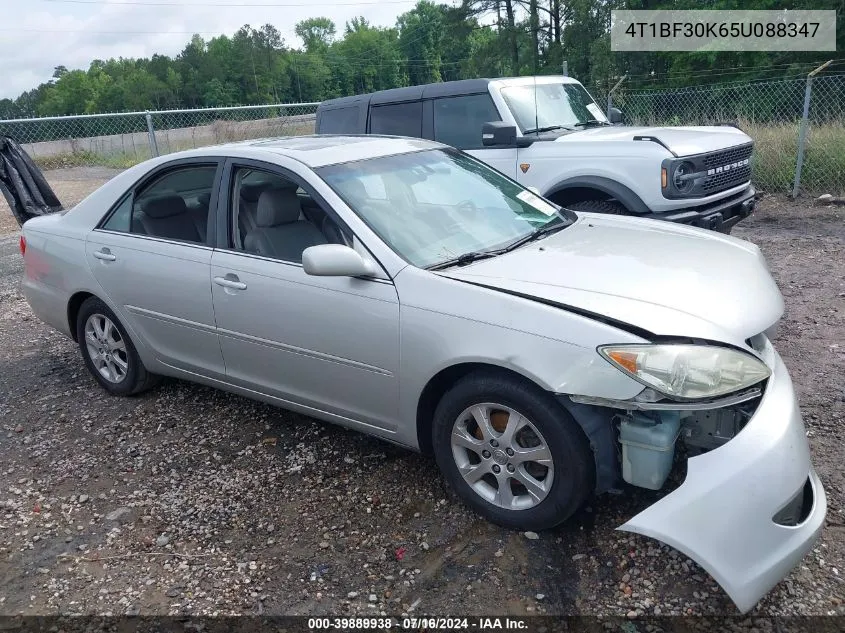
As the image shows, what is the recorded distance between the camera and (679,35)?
28125 millimetres

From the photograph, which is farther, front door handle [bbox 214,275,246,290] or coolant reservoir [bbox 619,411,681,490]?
front door handle [bbox 214,275,246,290]

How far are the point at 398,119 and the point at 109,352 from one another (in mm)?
4256

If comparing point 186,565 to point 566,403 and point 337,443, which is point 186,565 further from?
point 566,403

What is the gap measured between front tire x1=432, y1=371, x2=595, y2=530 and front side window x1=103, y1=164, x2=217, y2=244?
6.61 feet

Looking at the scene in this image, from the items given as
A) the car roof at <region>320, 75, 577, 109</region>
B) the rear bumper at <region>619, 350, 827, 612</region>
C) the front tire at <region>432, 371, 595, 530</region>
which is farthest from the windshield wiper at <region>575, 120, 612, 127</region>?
the rear bumper at <region>619, 350, 827, 612</region>

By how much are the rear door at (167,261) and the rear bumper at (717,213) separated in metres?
3.80

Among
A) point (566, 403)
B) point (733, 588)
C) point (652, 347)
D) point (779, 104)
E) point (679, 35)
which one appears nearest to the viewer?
point (733, 588)

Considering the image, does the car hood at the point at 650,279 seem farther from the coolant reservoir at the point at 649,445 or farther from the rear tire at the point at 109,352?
the rear tire at the point at 109,352

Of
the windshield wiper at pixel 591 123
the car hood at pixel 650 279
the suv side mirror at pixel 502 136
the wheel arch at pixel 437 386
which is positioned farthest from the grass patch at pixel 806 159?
the wheel arch at pixel 437 386

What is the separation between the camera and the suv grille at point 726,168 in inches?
242

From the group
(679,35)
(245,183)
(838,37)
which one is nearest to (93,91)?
(679,35)

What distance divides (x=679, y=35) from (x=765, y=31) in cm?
440

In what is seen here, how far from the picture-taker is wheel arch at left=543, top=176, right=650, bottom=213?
602 centimetres

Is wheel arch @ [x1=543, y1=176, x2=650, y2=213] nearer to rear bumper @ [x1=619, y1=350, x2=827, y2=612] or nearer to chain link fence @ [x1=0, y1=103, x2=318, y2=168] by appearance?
rear bumper @ [x1=619, y1=350, x2=827, y2=612]
